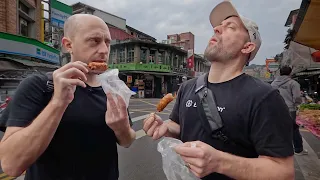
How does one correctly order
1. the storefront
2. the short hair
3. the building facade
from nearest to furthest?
the short hair
the storefront
the building facade

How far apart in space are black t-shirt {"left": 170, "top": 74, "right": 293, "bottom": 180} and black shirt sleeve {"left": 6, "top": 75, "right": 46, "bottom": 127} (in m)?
1.10

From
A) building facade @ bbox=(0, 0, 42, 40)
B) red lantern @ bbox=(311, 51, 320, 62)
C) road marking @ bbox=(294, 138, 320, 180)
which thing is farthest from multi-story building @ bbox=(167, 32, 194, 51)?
red lantern @ bbox=(311, 51, 320, 62)

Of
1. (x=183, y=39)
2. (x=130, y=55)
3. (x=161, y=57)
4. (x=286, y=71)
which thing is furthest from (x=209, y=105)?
(x=183, y=39)

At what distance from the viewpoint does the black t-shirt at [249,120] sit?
134 centimetres

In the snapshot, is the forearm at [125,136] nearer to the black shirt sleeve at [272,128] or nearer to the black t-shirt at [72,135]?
the black t-shirt at [72,135]

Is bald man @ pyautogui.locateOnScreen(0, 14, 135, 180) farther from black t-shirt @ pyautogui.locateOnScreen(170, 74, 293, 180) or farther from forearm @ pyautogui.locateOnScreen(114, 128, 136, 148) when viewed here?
black t-shirt @ pyautogui.locateOnScreen(170, 74, 293, 180)

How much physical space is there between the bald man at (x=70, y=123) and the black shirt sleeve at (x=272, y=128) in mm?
899

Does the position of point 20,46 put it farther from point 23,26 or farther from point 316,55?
point 316,55

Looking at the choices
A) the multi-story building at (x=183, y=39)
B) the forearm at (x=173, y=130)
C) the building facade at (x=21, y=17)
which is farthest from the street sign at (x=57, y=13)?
the multi-story building at (x=183, y=39)

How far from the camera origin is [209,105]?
1.55 meters

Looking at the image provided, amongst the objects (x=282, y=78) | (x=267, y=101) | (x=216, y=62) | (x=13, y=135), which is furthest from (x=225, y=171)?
(x=282, y=78)

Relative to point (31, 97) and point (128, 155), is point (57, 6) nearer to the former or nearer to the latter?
point (128, 155)

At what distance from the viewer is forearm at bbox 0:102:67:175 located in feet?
4.16

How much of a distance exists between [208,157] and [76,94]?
1067 millimetres
